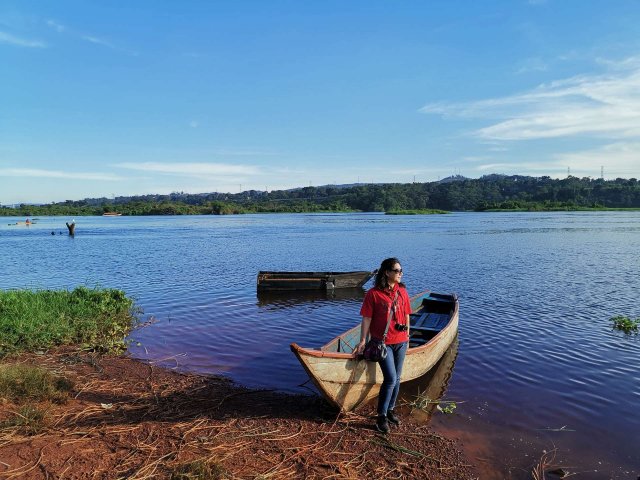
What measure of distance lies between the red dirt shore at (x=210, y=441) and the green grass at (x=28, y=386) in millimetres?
225

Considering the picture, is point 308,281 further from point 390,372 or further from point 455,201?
point 455,201

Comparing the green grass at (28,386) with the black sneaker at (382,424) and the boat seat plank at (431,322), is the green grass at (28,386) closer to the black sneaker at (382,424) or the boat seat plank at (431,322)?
the black sneaker at (382,424)

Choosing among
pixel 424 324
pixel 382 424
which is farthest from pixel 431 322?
pixel 382 424

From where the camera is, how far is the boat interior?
9.62m

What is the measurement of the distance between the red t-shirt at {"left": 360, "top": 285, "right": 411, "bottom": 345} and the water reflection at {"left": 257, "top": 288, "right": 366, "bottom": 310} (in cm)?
1148

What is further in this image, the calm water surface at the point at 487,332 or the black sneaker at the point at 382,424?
the calm water surface at the point at 487,332

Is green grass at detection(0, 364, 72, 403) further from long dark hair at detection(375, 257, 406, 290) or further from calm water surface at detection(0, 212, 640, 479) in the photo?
long dark hair at detection(375, 257, 406, 290)

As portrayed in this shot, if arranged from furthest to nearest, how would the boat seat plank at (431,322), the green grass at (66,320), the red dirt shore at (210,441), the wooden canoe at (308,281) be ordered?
the wooden canoe at (308,281)
the boat seat plank at (431,322)
the green grass at (66,320)
the red dirt shore at (210,441)

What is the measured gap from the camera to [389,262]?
682 cm

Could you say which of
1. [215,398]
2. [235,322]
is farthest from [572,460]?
[235,322]

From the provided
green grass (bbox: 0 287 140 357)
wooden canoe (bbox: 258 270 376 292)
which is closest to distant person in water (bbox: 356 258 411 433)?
green grass (bbox: 0 287 140 357)

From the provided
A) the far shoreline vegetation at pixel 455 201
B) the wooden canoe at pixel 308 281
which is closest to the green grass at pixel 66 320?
the wooden canoe at pixel 308 281

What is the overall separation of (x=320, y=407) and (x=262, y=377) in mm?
2403

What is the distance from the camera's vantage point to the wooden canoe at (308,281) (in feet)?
71.2
